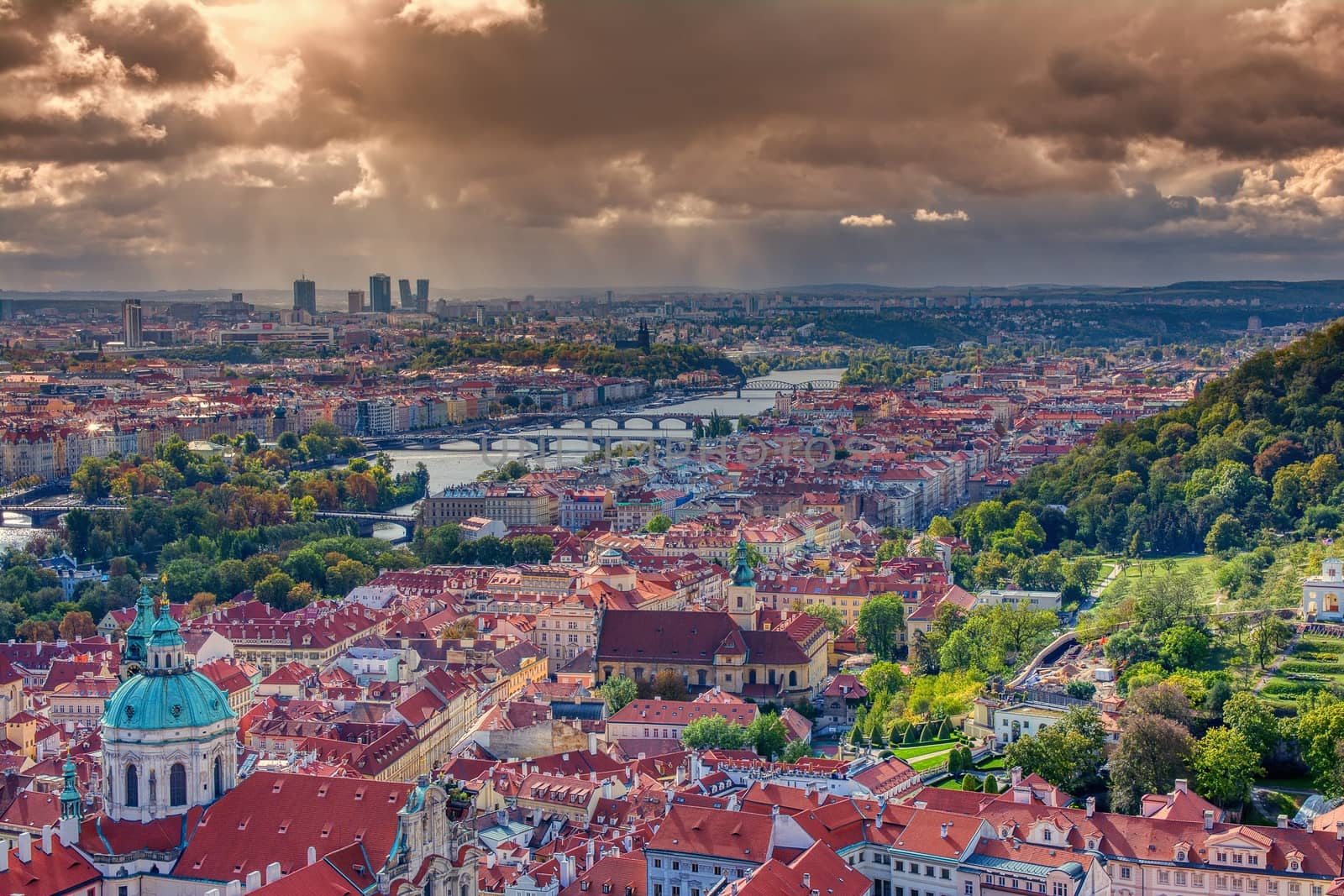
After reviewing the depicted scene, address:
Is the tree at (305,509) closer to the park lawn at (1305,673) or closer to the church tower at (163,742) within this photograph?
the park lawn at (1305,673)

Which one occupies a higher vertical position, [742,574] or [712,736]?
[742,574]

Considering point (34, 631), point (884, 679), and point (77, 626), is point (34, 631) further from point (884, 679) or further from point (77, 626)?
point (884, 679)

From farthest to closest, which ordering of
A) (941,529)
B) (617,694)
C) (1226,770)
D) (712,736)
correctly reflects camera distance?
(941,529)
(617,694)
(712,736)
(1226,770)

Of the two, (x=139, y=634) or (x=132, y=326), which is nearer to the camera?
(x=139, y=634)

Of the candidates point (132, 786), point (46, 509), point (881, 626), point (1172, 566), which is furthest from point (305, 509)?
point (132, 786)

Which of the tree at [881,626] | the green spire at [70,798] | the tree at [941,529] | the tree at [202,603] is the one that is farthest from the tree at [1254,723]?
the tree at [941,529]

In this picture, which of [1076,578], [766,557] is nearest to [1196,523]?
[1076,578]

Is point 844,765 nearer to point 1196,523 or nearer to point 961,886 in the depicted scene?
point 961,886
